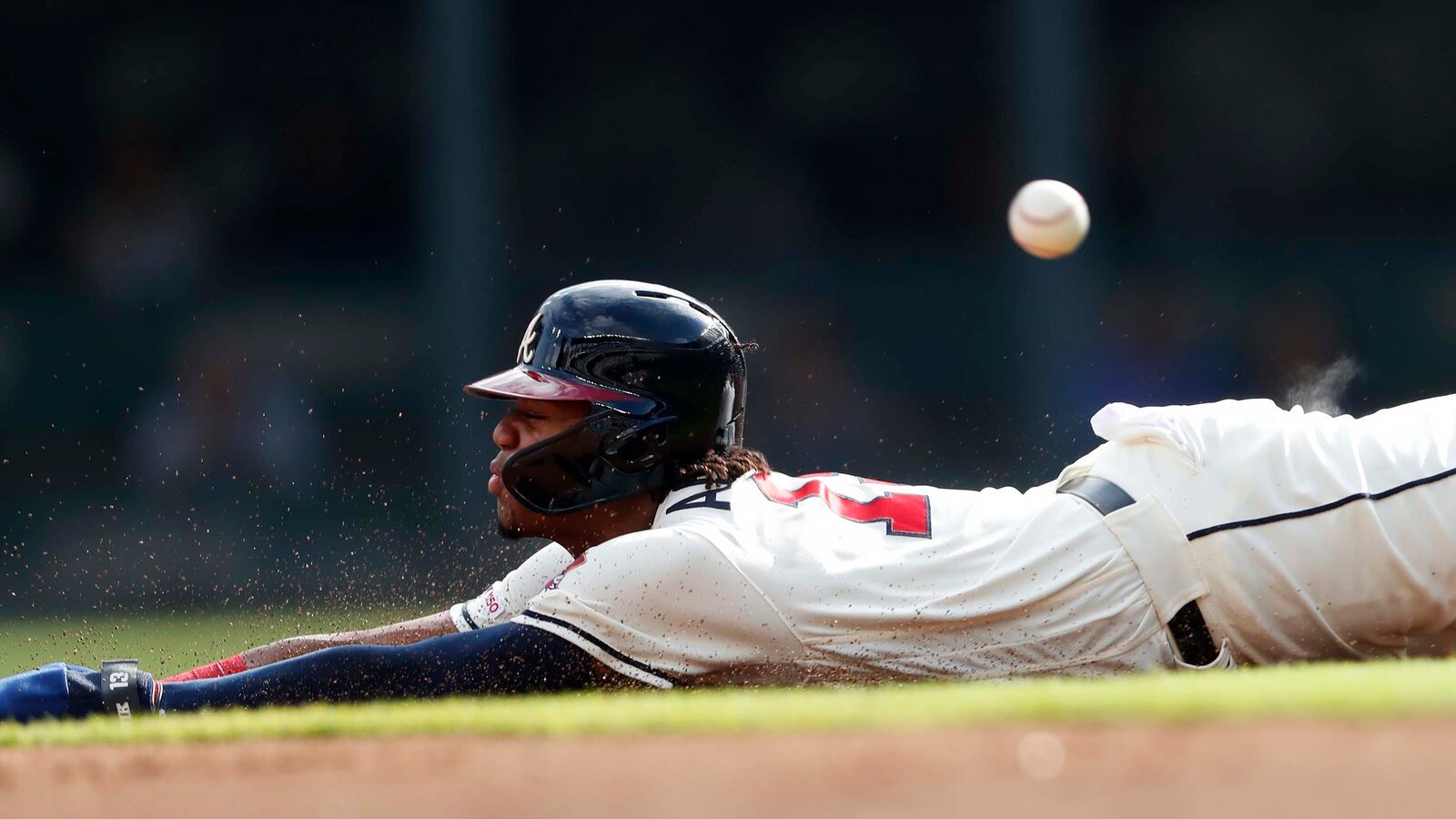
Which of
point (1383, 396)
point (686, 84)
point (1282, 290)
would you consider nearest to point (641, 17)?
point (686, 84)

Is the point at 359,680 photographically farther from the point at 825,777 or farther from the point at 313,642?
the point at 825,777

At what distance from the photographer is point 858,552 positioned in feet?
11.1

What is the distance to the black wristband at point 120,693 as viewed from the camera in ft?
10.3

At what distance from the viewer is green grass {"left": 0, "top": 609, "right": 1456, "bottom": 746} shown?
7.64 feet

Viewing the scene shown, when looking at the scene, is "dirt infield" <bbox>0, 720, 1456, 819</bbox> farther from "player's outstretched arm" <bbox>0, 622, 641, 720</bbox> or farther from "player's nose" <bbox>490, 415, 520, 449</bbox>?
"player's nose" <bbox>490, 415, 520, 449</bbox>

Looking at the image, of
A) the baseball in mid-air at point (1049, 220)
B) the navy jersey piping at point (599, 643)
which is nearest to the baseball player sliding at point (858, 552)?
the navy jersey piping at point (599, 643)

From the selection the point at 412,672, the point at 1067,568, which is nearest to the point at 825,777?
the point at 412,672

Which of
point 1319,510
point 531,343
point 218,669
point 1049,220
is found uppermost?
point 1049,220

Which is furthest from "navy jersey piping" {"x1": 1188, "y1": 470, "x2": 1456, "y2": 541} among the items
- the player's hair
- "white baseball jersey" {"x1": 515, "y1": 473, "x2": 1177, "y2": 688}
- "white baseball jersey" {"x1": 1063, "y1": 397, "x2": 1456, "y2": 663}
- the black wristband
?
the black wristband

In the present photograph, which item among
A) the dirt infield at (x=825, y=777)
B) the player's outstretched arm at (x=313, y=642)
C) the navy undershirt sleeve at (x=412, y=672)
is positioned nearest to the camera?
the dirt infield at (x=825, y=777)

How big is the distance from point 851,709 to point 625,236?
7.45 meters

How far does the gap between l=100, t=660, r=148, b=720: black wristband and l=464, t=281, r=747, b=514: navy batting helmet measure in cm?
97

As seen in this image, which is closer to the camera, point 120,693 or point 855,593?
point 120,693

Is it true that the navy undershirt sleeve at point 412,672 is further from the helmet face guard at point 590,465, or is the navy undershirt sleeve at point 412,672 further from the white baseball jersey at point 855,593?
the helmet face guard at point 590,465
